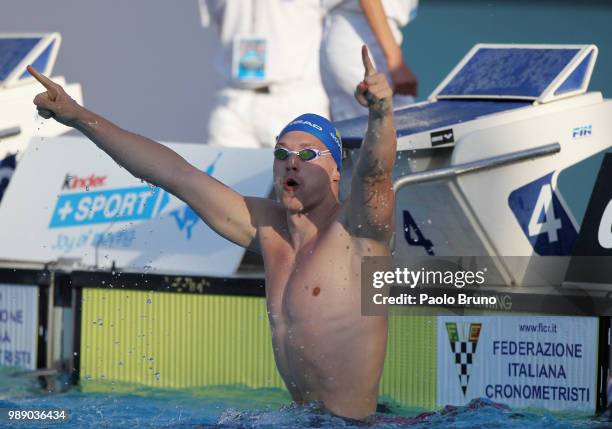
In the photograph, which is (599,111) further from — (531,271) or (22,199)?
(22,199)

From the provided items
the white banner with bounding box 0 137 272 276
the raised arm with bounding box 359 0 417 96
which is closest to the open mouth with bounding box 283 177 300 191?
the white banner with bounding box 0 137 272 276

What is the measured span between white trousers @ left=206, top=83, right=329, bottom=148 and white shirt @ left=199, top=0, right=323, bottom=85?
0.22ft

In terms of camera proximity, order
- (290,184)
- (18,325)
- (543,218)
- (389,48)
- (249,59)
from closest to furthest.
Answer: (290,184), (543,218), (18,325), (389,48), (249,59)

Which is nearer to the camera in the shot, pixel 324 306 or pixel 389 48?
pixel 324 306

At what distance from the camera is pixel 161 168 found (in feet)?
11.9

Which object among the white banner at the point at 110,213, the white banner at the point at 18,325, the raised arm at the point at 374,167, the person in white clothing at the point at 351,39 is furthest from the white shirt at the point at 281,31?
the raised arm at the point at 374,167

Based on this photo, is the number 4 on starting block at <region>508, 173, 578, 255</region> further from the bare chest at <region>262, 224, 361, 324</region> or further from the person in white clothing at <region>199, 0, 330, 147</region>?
the person in white clothing at <region>199, 0, 330, 147</region>

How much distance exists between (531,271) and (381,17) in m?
1.52

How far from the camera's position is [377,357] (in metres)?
3.57

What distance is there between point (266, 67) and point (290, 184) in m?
2.85

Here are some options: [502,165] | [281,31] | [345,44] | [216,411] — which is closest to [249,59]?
[281,31]

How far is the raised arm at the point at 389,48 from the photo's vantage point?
5.62m

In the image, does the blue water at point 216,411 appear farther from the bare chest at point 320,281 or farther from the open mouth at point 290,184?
the open mouth at point 290,184

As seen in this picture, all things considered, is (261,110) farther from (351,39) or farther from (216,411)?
(216,411)
